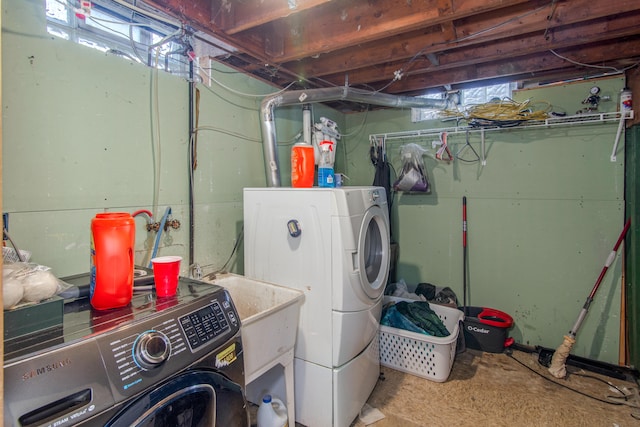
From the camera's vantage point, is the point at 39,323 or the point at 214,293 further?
the point at 214,293

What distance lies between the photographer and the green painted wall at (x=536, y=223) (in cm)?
252

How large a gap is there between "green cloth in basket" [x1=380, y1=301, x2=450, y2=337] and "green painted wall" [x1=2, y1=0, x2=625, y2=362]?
2.24ft

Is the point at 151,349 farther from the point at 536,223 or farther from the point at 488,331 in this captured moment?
the point at 536,223

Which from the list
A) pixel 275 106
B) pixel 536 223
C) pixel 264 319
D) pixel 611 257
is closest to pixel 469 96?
pixel 536 223

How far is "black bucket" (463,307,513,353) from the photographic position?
266 cm

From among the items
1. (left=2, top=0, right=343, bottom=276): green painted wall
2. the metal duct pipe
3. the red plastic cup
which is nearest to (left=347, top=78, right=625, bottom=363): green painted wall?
the metal duct pipe

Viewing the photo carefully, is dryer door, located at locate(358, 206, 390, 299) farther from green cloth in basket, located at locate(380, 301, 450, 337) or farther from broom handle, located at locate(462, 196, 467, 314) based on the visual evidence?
broom handle, located at locate(462, 196, 467, 314)

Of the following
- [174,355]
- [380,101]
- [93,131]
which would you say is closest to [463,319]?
[380,101]

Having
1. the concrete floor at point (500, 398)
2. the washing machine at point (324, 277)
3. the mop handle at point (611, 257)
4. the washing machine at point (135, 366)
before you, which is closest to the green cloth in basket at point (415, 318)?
the concrete floor at point (500, 398)

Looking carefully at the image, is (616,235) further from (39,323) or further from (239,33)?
(39,323)

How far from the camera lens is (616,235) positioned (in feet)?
8.14

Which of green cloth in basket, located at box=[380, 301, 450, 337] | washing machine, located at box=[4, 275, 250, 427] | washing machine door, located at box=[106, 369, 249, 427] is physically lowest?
green cloth in basket, located at box=[380, 301, 450, 337]

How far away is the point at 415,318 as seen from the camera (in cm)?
245

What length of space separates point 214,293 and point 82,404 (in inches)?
19.2
